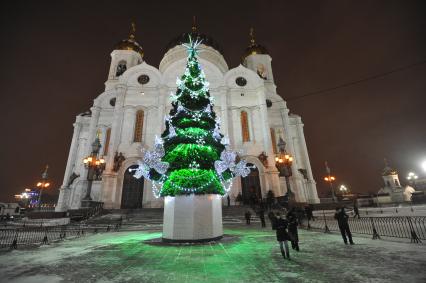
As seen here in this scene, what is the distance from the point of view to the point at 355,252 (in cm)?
605

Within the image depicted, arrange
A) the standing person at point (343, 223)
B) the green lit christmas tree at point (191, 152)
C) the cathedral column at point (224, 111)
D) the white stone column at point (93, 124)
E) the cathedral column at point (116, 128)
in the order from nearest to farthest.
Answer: the standing person at point (343, 223) → the green lit christmas tree at point (191, 152) → the cathedral column at point (116, 128) → the white stone column at point (93, 124) → the cathedral column at point (224, 111)

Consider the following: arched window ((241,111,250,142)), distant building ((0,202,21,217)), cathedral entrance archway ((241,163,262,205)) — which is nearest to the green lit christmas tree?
cathedral entrance archway ((241,163,262,205))

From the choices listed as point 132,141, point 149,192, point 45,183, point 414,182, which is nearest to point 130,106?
point 132,141

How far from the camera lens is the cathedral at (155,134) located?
1004 inches

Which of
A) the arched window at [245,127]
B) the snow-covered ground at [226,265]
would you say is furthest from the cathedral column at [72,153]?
the snow-covered ground at [226,265]

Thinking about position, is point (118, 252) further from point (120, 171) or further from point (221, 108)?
point (221, 108)

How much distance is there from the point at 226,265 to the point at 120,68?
39174 millimetres

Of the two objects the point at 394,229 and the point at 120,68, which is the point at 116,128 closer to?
the point at 120,68

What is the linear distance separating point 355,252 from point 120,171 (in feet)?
79.8

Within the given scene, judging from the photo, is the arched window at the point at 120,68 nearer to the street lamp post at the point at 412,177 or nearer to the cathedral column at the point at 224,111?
the cathedral column at the point at 224,111

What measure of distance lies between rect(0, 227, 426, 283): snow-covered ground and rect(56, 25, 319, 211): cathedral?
17054mm

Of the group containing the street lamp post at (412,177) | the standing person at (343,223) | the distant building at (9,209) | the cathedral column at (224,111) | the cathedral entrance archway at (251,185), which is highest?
the cathedral column at (224,111)

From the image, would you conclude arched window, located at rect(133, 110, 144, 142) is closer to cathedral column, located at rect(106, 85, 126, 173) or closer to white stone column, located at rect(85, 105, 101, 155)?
cathedral column, located at rect(106, 85, 126, 173)

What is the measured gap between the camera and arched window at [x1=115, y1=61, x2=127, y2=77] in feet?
120
